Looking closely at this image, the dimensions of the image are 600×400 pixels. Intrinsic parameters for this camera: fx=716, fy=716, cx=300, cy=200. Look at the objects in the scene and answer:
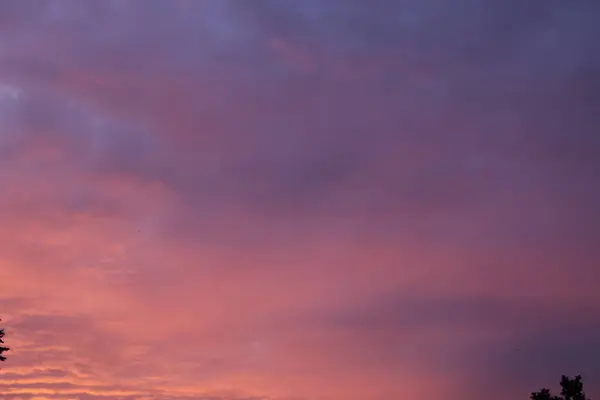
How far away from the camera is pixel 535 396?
330 ft

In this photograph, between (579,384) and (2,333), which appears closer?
(2,333)

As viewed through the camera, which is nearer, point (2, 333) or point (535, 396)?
point (2, 333)

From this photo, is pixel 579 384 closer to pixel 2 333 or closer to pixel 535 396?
pixel 535 396

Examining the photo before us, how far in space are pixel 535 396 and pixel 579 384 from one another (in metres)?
6.83

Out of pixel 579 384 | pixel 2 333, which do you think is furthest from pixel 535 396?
pixel 2 333

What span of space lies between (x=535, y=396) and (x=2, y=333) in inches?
2777

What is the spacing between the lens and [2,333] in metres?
75.2

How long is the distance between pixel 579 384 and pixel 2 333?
72861 mm
